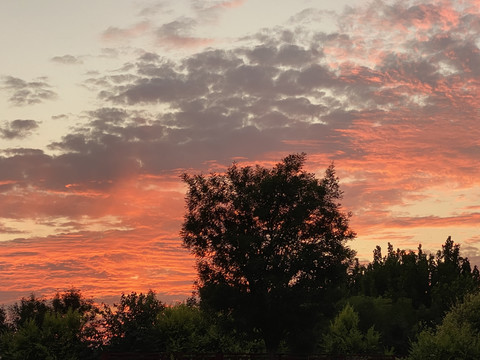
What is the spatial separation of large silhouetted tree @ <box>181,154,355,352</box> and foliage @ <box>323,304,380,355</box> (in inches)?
563

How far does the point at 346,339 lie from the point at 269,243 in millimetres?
20811

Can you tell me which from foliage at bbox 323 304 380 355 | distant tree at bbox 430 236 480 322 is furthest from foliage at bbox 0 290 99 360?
distant tree at bbox 430 236 480 322

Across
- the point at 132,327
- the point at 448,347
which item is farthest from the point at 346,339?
the point at 448,347

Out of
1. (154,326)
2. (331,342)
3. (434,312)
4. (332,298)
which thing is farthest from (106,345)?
(434,312)

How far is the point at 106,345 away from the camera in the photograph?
2124 inches

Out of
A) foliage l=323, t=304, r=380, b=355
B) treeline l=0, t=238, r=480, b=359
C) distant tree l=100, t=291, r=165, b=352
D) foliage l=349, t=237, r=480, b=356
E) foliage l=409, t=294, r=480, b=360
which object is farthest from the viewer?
foliage l=349, t=237, r=480, b=356

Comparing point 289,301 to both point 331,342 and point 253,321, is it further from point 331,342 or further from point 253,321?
point 331,342

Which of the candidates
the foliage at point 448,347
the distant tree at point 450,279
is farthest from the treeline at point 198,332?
the distant tree at point 450,279

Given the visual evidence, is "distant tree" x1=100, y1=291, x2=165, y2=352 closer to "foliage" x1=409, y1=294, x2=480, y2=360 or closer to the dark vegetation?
the dark vegetation

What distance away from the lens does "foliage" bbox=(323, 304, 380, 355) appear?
72938 mm

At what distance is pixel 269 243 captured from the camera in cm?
5997

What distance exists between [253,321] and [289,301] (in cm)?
406

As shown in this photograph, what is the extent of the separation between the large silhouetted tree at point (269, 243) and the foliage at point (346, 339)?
1429 cm

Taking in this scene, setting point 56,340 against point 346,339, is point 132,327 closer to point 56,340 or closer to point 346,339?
point 56,340
